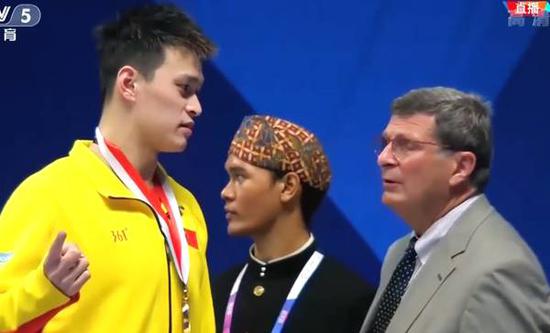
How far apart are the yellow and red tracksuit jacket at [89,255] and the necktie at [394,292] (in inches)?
21.2

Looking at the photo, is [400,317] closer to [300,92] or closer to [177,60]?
[177,60]

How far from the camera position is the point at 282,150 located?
262 cm

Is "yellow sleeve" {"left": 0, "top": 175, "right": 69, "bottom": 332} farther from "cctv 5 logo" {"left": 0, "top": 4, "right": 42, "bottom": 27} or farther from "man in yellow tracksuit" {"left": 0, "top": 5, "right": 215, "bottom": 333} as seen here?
"cctv 5 logo" {"left": 0, "top": 4, "right": 42, "bottom": 27}

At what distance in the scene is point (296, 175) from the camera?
2.63m

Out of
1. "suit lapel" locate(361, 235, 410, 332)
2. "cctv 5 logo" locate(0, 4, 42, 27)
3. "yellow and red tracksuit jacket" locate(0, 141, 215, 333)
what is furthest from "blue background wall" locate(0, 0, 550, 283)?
"yellow and red tracksuit jacket" locate(0, 141, 215, 333)

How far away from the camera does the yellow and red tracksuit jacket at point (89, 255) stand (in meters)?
1.88

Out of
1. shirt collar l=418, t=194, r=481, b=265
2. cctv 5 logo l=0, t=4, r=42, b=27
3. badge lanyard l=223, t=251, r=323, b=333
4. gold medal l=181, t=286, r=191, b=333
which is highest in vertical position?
cctv 5 logo l=0, t=4, r=42, b=27

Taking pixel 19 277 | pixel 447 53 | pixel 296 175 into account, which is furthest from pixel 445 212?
pixel 447 53

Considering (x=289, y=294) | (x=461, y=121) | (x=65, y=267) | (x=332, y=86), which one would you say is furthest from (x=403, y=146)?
(x=332, y=86)

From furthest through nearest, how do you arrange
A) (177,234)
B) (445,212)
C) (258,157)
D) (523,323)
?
(258,157) → (445,212) → (177,234) → (523,323)

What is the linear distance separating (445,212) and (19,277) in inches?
43.1

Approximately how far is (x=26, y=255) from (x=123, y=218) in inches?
9.6

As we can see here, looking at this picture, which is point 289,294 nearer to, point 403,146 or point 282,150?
point 282,150

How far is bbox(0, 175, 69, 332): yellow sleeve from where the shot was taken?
1.82 m
